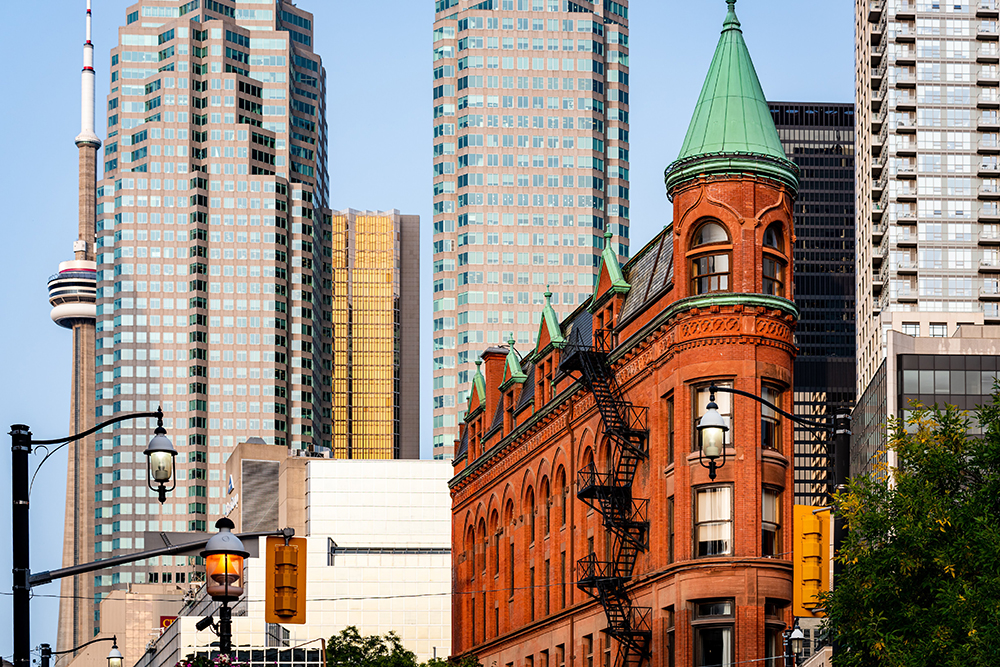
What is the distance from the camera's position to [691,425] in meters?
65.1

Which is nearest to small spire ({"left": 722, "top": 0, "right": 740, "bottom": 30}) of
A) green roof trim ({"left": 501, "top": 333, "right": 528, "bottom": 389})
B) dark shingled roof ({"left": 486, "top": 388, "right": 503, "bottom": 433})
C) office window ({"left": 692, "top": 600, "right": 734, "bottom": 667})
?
office window ({"left": 692, "top": 600, "right": 734, "bottom": 667})

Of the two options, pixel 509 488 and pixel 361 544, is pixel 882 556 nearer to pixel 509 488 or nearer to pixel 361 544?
pixel 509 488

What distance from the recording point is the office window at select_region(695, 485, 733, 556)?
209 feet

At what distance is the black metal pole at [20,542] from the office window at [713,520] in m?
Result: 35.9

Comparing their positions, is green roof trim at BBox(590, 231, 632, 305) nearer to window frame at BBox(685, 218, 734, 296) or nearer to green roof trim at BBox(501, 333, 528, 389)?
window frame at BBox(685, 218, 734, 296)

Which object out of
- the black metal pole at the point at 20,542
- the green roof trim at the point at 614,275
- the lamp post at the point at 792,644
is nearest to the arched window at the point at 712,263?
the green roof trim at the point at 614,275

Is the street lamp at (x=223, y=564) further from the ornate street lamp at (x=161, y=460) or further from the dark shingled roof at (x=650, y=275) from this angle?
the dark shingled roof at (x=650, y=275)

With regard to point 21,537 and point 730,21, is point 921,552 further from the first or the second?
point 730,21

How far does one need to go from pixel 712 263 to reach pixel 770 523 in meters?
9.66

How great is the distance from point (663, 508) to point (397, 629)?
103907mm

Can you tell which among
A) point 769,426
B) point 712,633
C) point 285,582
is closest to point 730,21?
point 769,426

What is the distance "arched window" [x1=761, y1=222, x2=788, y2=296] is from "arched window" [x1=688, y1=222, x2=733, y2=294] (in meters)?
1.40

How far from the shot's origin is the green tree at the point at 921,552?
3912cm

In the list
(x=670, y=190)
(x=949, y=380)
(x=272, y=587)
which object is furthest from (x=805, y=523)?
(x=949, y=380)
